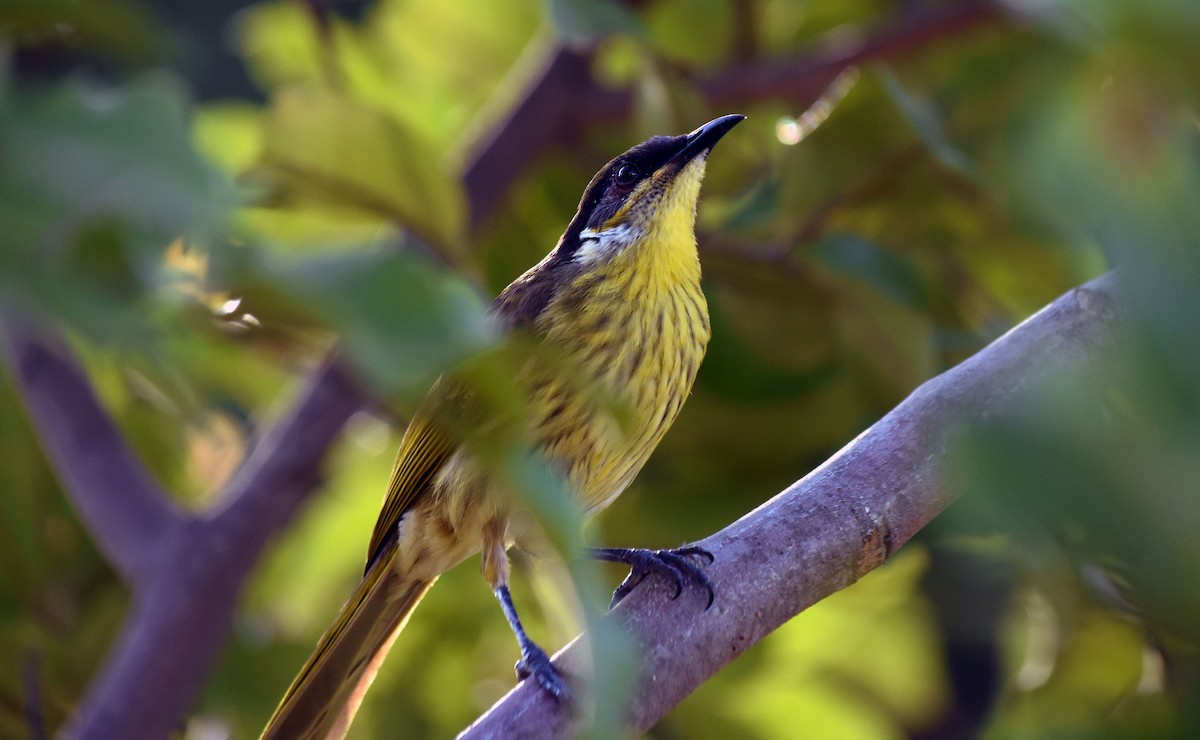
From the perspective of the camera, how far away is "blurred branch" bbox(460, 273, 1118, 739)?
1.23 meters

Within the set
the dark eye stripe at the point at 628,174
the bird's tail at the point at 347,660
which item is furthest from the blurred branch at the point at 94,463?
the dark eye stripe at the point at 628,174

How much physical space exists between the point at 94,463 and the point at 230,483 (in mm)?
319

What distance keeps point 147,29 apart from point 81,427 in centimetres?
84

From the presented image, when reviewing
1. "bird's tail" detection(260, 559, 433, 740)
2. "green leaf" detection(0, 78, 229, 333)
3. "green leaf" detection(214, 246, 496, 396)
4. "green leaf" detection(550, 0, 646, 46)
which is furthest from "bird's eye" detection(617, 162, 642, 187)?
"green leaf" detection(214, 246, 496, 396)

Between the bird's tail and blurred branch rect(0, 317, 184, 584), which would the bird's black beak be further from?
blurred branch rect(0, 317, 184, 584)

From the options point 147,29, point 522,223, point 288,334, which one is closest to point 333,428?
point 288,334

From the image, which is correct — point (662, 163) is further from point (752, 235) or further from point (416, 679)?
point (416, 679)

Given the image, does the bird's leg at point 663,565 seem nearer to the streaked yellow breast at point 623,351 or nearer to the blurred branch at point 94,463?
the streaked yellow breast at point 623,351

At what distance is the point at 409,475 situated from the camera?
189 cm

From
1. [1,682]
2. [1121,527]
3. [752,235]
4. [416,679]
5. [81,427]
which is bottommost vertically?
[416,679]

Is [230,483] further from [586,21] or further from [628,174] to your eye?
[586,21]

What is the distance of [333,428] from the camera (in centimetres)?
216

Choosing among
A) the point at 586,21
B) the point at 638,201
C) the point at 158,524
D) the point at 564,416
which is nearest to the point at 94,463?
the point at 158,524

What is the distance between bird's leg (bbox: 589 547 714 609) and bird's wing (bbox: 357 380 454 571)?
254 mm
